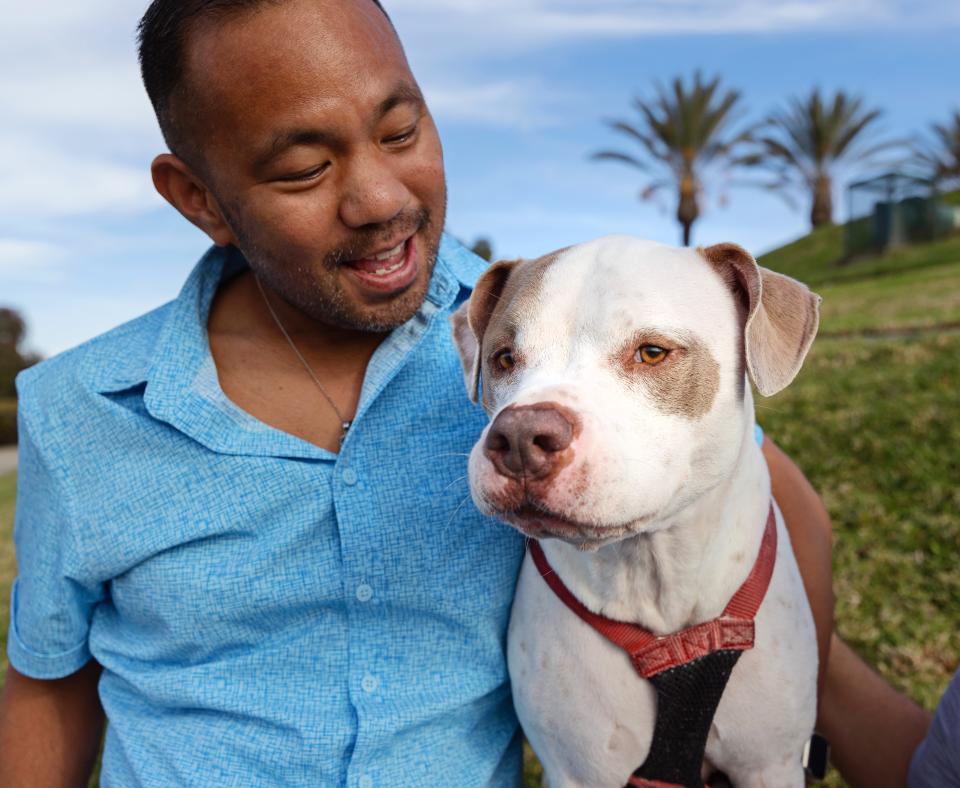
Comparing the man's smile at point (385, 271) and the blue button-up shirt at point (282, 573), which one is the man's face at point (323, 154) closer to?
the man's smile at point (385, 271)

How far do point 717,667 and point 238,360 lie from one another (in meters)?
1.56

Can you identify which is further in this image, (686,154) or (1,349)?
(1,349)

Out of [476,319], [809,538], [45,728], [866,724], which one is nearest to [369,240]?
[476,319]

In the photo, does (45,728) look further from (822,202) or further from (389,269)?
(822,202)

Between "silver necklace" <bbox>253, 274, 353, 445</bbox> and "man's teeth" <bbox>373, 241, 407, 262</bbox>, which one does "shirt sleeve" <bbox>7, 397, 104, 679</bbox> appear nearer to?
"silver necklace" <bbox>253, 274, 353, 445</bbox>

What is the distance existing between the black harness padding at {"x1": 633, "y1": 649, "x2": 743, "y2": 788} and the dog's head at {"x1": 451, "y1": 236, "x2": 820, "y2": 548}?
42 cm

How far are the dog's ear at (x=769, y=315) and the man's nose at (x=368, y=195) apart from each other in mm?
796

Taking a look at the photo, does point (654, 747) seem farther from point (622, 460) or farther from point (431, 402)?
point (431, 402)

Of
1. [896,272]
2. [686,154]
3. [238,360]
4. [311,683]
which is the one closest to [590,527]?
[311,683]

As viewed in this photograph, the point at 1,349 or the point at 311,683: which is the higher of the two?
the point at 311,683

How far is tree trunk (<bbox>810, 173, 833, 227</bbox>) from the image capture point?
2908 centimetres

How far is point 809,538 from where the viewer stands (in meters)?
2.87

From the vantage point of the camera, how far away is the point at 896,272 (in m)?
18.5

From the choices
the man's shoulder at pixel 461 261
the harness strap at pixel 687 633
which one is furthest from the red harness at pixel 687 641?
the man's shoulder at pixel 461 261
